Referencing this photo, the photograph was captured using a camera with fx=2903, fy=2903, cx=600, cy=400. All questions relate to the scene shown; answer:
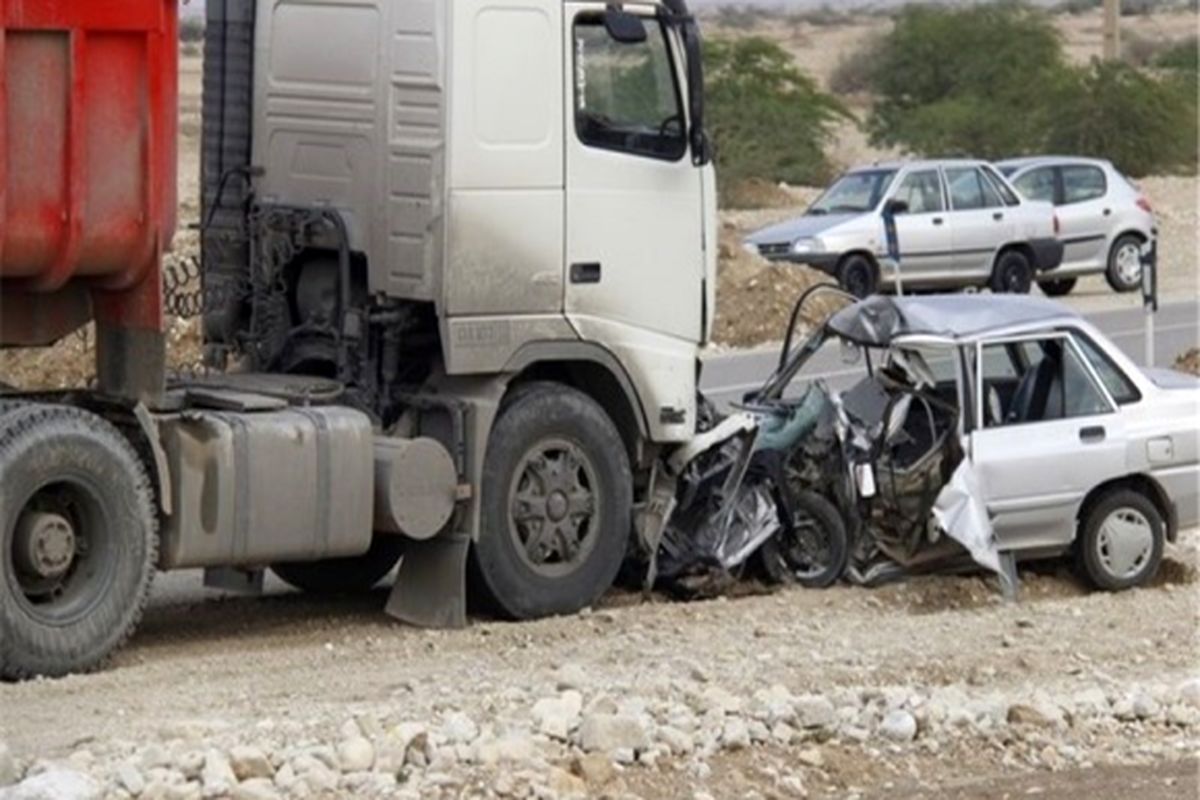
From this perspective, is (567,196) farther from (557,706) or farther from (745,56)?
(745,56)

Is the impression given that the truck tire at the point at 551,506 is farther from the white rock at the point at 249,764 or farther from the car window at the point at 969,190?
the car window at the point at 969,190

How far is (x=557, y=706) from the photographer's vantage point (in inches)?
402

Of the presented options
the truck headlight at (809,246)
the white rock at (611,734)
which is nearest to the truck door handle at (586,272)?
the white rock at (611,734)

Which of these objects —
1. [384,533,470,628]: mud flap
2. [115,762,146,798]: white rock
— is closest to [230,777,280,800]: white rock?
[115,762,146,798]: white rock

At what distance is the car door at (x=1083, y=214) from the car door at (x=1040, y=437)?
67.8 ft

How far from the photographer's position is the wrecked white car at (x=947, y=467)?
1432 cm

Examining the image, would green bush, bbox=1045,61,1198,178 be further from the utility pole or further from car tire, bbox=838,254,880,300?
car tire, bbox=838,254,880,300

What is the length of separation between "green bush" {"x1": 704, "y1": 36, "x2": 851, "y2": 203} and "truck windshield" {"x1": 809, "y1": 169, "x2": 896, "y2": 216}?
19.8 meters

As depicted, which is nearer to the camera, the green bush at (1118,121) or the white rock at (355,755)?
the white rock at (355,755)

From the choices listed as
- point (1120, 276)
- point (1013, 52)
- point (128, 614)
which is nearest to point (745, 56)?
point (1013, 52)

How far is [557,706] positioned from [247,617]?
3.90m

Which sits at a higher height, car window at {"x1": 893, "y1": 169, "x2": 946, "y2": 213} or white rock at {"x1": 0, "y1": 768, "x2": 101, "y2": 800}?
car window at {"x1": 893, "y1": 169, "x2": 946, "y2": 213}

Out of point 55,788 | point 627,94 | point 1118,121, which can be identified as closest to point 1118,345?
point 627,94

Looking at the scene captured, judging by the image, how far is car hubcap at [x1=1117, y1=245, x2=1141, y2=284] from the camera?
36031 millimetres
